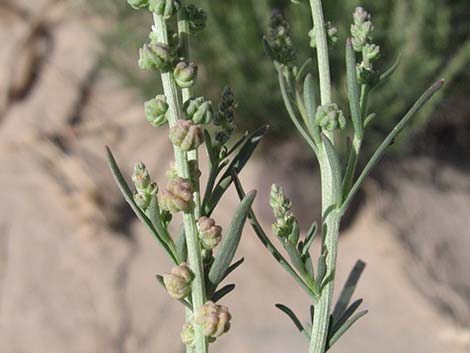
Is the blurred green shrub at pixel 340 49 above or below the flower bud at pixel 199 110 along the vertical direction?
above

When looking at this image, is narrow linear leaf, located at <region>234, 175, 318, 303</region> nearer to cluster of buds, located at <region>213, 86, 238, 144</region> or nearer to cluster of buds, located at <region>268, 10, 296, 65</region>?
cluster of buds, located at <region>213, 86, 238, 144</region>

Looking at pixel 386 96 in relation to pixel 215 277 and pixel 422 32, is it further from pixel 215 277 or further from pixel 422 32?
pixel 215 277

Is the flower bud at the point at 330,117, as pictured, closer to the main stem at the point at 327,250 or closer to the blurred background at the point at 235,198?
the main stem at the point at 327,250

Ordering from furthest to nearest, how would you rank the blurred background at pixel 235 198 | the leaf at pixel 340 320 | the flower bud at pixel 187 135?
the blurred background at pixel 235 198 < the leaf at pixel 340 320 < the flower bud at pixel 187 135

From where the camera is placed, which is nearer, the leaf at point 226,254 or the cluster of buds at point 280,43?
the leaf at point 226,254

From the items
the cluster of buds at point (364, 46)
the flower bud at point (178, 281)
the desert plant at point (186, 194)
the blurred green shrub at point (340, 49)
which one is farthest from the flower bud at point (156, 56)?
the blurred green shrub at point (340, 49)

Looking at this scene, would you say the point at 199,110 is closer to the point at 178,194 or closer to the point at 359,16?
the point at 178,194

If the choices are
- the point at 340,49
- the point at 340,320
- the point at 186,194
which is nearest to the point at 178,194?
the point at 186,194
